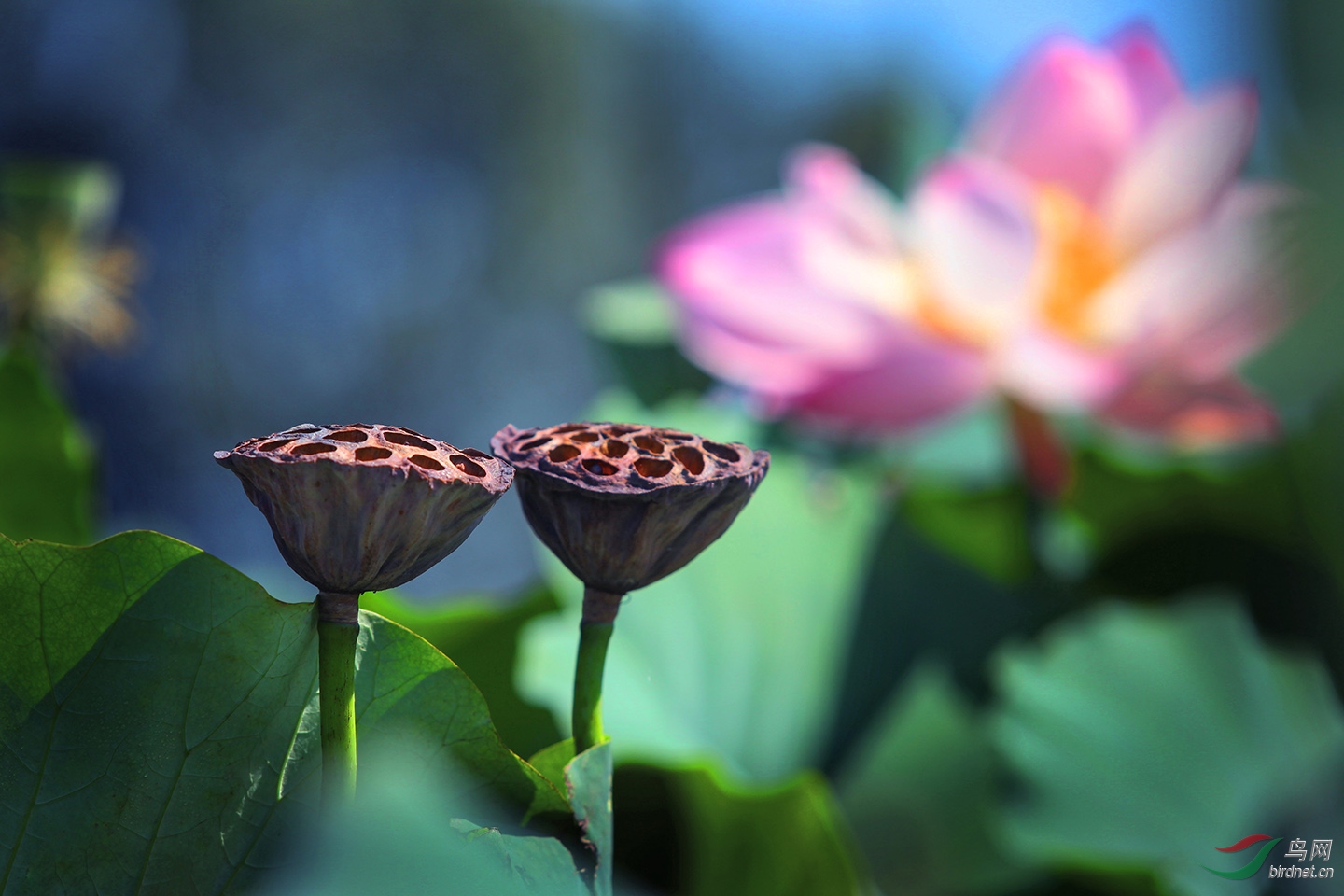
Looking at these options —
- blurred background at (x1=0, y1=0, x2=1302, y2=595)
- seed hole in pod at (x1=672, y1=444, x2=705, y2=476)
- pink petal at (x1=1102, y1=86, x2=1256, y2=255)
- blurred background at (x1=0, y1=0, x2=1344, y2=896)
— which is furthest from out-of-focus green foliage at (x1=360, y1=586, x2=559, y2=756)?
blurred background at (x1=0, y1=0, x2=1302, y2=595)

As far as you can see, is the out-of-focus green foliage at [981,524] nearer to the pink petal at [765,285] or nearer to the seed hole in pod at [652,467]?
the pink petal at [765,285]

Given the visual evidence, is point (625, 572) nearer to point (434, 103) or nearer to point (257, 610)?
point (257, 610)

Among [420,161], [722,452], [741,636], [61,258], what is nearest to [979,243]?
[741,636]

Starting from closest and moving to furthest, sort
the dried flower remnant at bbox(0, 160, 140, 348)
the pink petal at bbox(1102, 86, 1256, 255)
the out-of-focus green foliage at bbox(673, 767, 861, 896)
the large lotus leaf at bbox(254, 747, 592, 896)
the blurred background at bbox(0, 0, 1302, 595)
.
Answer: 1. the large lotus leaf at bbox(254, 747, 592, 896)
2. the out-of-focus green foliage at bbox(673, 767, 861, 896)
3. the pink petal at bbox(1102, 86, 1256, 255)
4. the dried flower remnant at bbox(0, 160, 140, 348)
5. the blurred background at bbox(0, 0, 1302, 595)

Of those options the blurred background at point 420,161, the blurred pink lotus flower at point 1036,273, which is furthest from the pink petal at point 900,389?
the blurred background at point 420,161

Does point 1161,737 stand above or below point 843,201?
below

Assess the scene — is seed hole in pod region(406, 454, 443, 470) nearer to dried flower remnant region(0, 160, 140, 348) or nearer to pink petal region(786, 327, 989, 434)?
pink petal region(786, 327, 989, 434)

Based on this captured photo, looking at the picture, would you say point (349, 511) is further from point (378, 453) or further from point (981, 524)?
point (981, 524)
